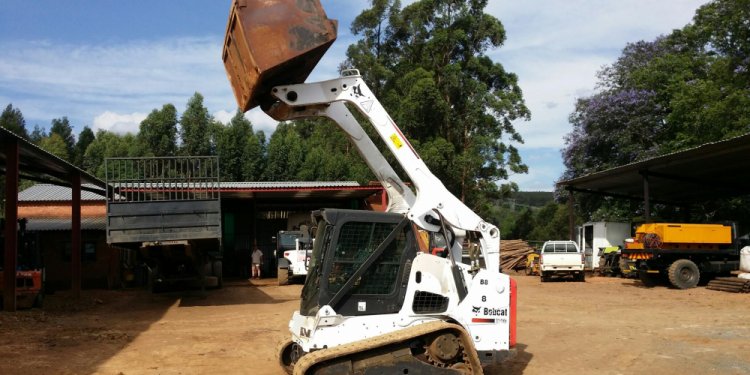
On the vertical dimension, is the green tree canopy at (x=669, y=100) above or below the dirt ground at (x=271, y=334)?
above

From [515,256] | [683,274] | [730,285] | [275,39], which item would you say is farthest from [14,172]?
[515,256]

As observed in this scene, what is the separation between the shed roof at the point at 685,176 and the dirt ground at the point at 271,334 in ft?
14.2

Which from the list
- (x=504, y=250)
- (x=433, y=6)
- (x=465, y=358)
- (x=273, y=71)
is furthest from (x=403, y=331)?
(x=433, y=6)

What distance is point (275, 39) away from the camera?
7488 mm

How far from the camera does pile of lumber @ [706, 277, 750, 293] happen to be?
19.5 metres

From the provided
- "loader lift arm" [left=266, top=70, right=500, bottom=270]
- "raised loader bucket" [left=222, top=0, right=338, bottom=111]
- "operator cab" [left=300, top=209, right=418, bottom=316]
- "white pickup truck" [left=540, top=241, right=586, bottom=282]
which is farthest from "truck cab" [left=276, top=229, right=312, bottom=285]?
"operator cab" [left=300, top=209, right=418, bottom=316]

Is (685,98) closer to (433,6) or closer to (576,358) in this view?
(433,6)

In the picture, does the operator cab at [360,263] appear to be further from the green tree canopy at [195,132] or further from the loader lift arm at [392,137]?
the green tree canopy at [195,132]

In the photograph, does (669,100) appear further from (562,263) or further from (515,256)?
(562,263)

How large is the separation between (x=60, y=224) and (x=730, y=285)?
23.8 m

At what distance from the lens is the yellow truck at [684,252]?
21.2 metres

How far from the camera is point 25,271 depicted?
1653cm

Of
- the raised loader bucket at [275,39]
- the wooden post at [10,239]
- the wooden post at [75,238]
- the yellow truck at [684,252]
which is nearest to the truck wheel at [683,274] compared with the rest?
the yellow truck at [684,252]

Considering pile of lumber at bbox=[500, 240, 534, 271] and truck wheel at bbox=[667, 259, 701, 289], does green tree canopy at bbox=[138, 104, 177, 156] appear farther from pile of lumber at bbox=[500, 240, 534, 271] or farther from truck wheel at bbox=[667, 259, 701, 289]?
truck wheel at bbox=[667, 259, 701, 289]
